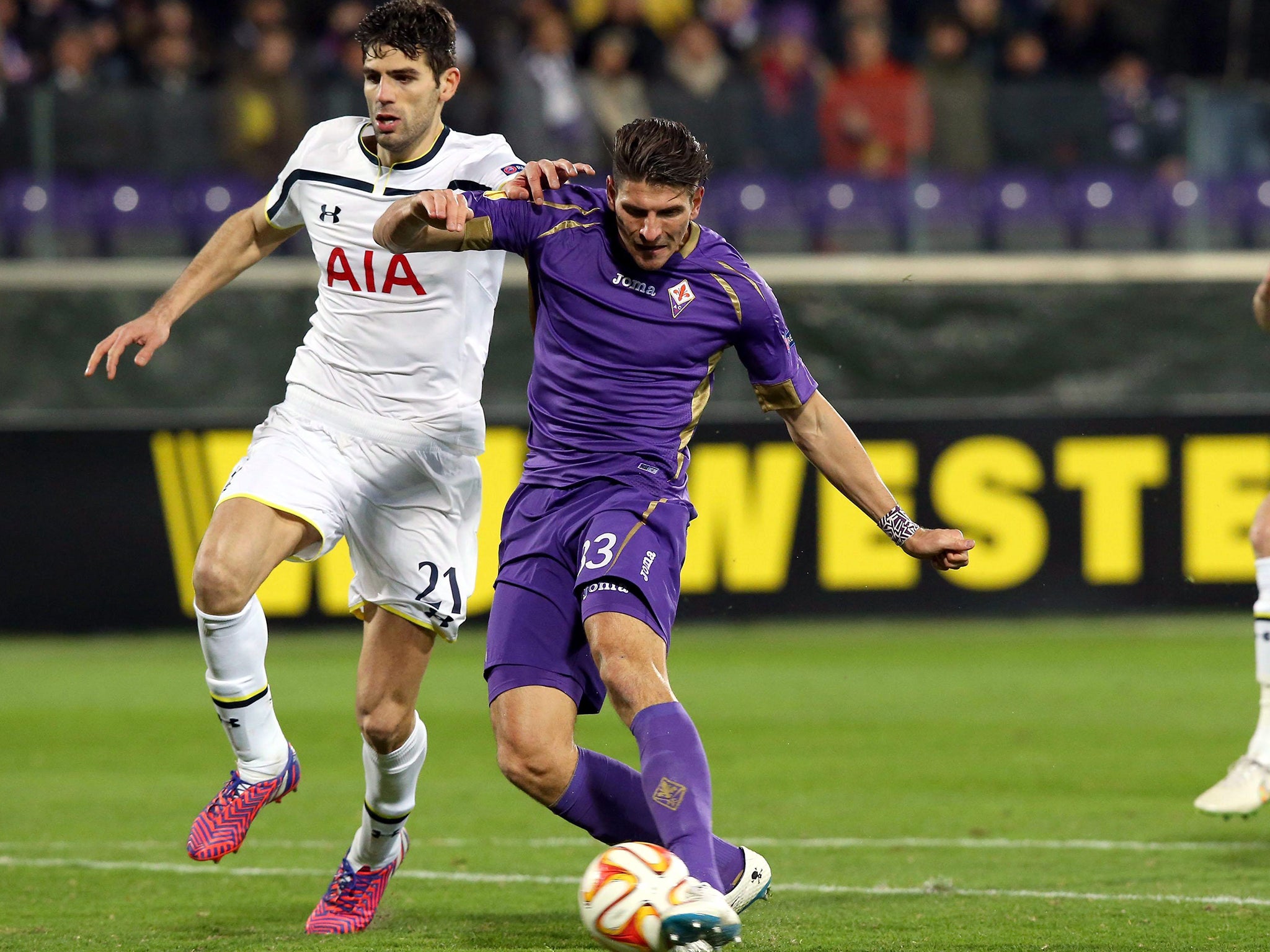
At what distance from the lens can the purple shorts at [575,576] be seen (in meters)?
4.51

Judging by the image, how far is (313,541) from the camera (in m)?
5.18

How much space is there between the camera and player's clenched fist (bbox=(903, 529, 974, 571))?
15.4ft

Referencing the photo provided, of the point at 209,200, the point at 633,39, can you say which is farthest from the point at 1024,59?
the point at 209,200

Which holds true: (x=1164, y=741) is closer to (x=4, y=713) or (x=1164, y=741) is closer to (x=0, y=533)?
(x=4, y=713)

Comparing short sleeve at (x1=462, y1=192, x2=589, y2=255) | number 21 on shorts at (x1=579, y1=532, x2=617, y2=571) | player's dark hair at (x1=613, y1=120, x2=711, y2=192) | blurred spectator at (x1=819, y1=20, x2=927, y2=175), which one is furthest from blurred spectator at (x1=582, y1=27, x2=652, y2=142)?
number 21 on shorts at (x1=579, y1=532, x2=617, y2=571)

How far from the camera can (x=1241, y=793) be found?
603 centimetres

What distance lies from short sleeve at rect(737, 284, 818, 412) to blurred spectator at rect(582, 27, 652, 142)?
832 centimetres

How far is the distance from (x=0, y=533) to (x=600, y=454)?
8.57 metres

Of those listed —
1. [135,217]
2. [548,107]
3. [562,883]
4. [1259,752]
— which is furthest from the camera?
[135,217]

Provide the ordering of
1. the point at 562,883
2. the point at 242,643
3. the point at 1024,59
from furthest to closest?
1. the point at 1024,59
2. the point at 562,883
3. the point at 242,643

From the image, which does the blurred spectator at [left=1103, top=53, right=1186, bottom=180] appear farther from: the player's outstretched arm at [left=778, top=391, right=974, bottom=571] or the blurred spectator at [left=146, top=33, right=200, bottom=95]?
the player's outstretched arm at [left=778, top=391, right=974, bottom=571]

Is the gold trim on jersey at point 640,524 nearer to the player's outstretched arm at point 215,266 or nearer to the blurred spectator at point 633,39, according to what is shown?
the player's outstretched arm at point 215,266

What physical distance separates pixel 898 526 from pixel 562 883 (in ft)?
6.44

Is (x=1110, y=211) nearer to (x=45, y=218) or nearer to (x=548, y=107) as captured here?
(x=548, y=107)
